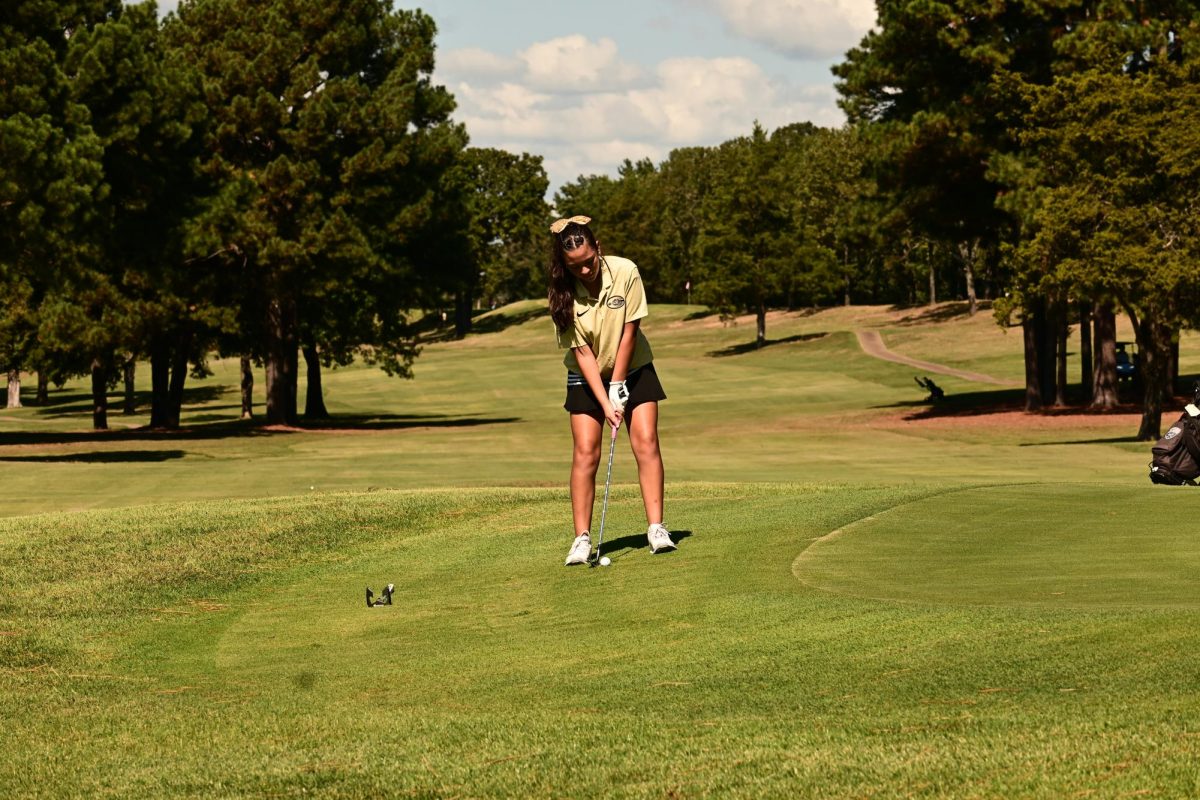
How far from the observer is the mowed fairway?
18.5 ft

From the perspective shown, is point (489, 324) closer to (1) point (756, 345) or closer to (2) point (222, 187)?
(1) point (756, 345)

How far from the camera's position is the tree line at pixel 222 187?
37.3 meters

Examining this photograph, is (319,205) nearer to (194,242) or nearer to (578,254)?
(194,242)

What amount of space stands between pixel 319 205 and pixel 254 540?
130 ft

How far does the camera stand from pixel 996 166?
4556cm

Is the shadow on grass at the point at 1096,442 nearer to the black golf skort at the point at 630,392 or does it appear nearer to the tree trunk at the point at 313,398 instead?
the black golf skort at the point at 630,392

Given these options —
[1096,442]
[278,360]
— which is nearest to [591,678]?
[1096,442]

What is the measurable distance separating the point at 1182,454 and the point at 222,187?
35.2 meters

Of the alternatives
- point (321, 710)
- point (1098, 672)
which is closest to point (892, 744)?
point (1098, 672)

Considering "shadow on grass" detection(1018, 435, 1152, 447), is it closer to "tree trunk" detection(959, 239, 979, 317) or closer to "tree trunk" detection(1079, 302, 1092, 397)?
"tree trunk" detection(1079, 302, 1092, 397)

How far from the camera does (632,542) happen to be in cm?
1257

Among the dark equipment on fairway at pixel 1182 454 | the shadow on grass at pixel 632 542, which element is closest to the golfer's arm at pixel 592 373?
the shadow on grass at pixel 632 542

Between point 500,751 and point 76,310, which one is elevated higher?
point 76,310

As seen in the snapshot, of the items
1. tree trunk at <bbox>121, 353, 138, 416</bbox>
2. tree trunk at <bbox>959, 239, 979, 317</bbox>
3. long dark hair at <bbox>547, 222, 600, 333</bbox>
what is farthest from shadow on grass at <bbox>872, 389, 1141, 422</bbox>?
tree trunk at <bbox>121, 353, 138, 416</bbox>
